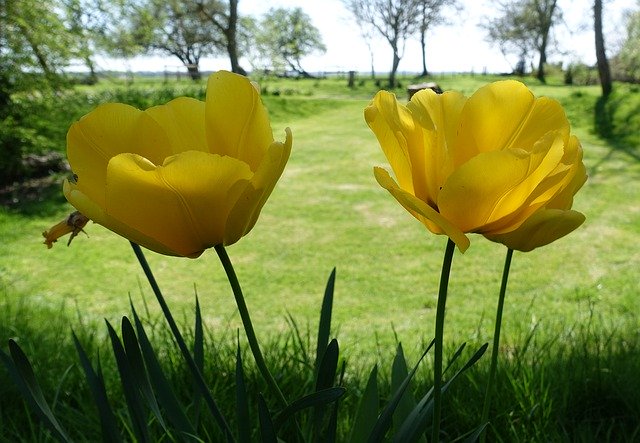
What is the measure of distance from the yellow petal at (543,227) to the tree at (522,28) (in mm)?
21898

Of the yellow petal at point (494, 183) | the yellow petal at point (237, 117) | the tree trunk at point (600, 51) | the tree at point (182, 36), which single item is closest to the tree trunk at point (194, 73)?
the tree at point (182, 36)

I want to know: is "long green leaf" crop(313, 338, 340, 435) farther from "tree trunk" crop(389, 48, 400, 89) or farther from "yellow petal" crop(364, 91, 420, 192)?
"tree trunk" crop(389, 48, 400, 89)

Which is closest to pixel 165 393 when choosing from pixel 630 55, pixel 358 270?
pixel 358 270

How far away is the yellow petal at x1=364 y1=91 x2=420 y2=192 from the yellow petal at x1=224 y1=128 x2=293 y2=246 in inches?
3.5

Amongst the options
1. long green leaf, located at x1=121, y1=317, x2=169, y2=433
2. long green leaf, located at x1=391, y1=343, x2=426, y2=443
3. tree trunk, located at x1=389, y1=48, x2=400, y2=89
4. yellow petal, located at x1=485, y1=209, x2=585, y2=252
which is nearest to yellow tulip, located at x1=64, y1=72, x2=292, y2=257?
long green leaf, located at x1=121, y1=317, x2=169, y2=433

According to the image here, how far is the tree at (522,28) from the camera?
22663 mm

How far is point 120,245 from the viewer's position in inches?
218

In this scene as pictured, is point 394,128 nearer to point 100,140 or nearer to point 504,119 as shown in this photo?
point 504,119

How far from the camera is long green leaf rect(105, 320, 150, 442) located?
2.08ft

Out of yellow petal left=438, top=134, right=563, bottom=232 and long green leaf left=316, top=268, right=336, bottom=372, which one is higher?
yellow petal left=438, top=134, right=563, bottom=232

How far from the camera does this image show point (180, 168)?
0.49 metres

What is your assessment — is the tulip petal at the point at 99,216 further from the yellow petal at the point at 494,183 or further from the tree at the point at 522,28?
the tree at the point at 522,28

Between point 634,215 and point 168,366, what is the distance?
5.37 m

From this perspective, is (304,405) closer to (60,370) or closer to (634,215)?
(60,370)
